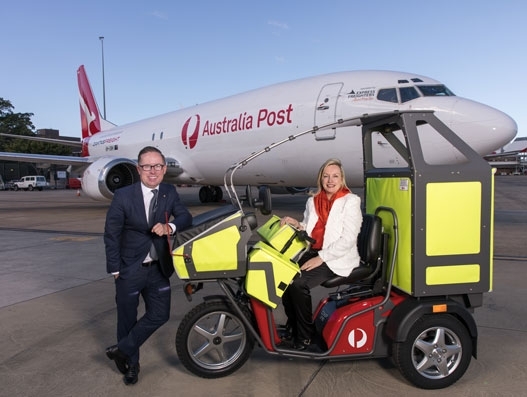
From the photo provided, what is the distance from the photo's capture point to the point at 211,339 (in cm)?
310

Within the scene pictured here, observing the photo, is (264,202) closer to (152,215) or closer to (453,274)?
(152,215)

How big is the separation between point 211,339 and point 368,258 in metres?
1.22

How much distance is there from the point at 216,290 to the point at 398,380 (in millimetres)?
2712

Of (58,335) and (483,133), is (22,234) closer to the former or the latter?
(58,335)

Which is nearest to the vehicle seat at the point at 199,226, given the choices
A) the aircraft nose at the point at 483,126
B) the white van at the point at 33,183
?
the aircraft nose at the point at 483,126

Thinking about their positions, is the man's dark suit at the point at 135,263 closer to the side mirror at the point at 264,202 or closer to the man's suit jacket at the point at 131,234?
the man's suit jacket at the point at 131,234

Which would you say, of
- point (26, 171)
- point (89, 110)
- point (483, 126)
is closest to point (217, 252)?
point (483, 126)

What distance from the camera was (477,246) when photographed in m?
2.96

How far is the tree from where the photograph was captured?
199 ft

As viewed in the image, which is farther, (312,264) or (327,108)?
(327,108)

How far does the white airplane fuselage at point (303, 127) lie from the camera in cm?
887

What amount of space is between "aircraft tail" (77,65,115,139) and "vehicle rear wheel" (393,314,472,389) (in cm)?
2380

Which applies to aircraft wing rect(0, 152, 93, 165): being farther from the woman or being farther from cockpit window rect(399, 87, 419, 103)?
the woman

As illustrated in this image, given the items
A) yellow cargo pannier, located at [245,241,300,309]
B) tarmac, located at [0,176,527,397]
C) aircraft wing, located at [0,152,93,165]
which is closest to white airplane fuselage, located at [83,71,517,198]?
tarmac, located at [0,176,527,397]
